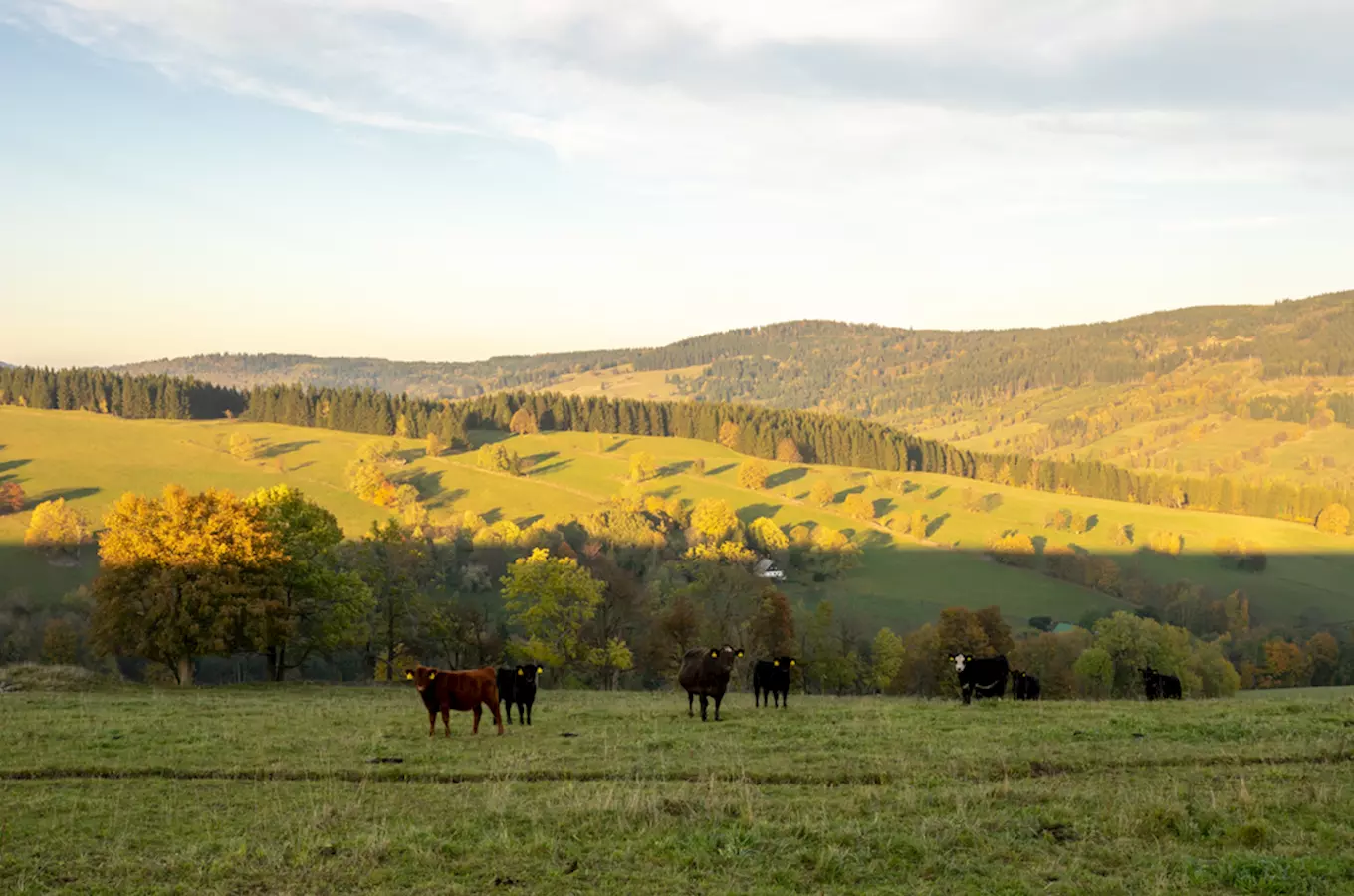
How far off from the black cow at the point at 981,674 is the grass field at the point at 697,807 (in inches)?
328

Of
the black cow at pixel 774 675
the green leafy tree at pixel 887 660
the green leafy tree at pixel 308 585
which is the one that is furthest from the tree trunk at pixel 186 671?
the green leafy tree at pixel 887 660

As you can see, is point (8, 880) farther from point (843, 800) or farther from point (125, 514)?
point (125, 514)

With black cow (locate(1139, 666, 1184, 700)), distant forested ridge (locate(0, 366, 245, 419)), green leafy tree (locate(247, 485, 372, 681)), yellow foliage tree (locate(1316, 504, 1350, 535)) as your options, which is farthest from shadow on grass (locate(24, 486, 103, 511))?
yellow foliage tree (locate(1316, 504, 1350, 535))

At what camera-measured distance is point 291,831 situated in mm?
12508

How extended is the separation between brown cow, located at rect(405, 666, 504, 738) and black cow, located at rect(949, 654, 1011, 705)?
53.7ft

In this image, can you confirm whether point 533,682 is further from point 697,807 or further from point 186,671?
point 186,671

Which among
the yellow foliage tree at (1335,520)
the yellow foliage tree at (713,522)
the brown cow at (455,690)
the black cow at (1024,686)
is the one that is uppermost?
the brown cow at (455,690)

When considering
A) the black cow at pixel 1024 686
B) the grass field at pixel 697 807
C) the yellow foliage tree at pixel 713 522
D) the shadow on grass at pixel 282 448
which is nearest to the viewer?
the grass field at pixel 697 807

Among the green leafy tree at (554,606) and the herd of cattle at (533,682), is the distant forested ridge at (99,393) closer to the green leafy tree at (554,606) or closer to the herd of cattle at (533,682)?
the green leafy tree at (554,606)

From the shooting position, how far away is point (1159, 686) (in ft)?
120

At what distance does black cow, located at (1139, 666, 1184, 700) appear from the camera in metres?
36.5

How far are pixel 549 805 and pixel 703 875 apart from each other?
12.7 ft

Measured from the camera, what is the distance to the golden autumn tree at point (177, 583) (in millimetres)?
45438

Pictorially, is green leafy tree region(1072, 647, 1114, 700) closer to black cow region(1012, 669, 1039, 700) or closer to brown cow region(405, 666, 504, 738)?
black cow region(1012, 669, 1039, 700)
